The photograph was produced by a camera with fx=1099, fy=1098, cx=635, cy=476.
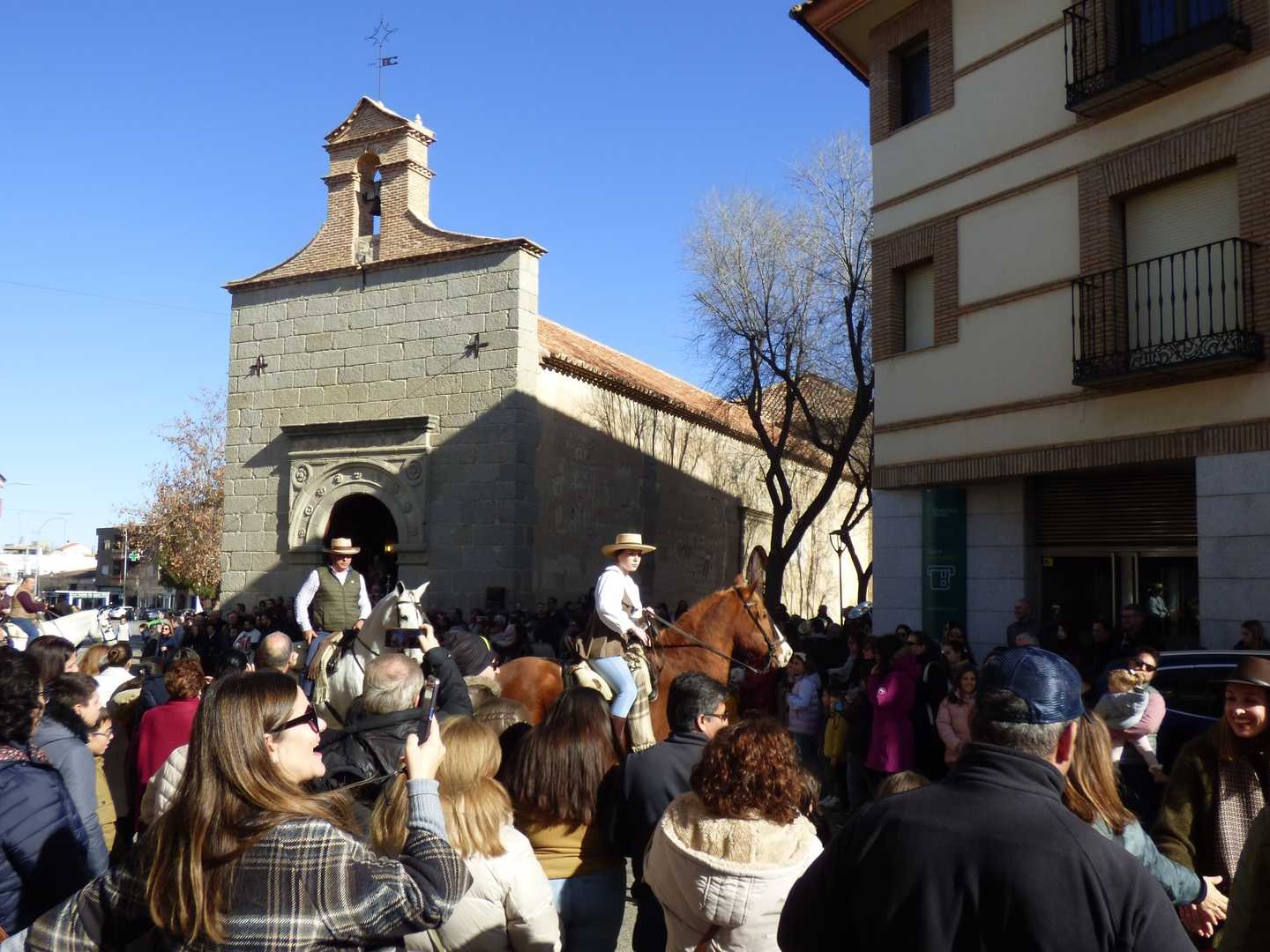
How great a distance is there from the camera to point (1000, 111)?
1318 centimetres

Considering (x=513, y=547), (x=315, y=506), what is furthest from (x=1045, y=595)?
(x=315, y=506)

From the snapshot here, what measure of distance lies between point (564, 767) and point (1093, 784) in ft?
6.28

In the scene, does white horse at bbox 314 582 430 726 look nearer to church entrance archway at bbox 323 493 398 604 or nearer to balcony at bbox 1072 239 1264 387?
balcony at bbox 1072 239 1264 387

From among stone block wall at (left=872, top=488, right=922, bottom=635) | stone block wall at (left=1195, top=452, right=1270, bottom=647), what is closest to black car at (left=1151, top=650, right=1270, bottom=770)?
stone block wall at (left=1195, top=452, right=1270, bottom=647)

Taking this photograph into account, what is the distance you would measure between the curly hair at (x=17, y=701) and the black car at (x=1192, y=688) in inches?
278

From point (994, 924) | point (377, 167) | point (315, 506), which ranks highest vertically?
point (377, 167)

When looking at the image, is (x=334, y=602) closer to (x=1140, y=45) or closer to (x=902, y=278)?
(x=902, y=278)

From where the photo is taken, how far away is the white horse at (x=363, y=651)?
7.01 meters

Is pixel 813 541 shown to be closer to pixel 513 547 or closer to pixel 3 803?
pixel 513 547

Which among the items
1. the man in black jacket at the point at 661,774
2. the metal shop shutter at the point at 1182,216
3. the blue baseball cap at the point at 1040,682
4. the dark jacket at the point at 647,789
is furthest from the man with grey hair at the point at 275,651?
the metal shop shutter at the point at 1182,216

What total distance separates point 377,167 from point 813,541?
15.4 m

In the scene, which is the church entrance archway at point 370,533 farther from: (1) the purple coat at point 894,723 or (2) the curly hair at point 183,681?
(2) the curly hair at point 183,681

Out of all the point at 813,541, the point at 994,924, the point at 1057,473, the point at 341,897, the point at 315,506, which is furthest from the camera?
the point at 813,541

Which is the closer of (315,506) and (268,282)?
(315,506)
